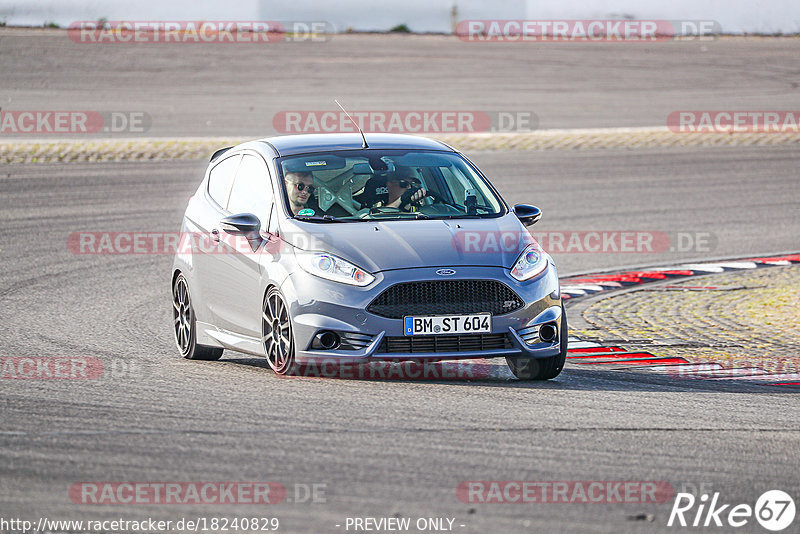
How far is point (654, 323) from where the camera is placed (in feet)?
42.1

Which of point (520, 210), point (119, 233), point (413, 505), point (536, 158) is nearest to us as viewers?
point (413, 505)

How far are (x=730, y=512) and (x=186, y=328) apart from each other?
5.97 metres

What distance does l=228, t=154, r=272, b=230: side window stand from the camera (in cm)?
1012

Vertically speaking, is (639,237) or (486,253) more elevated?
(486,253)

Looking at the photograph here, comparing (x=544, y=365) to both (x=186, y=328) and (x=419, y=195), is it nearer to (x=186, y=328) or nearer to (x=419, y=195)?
(x=419, y=195)

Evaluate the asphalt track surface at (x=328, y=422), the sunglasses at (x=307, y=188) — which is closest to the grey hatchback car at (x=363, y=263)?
the sunglasses at (x=307, y=188)

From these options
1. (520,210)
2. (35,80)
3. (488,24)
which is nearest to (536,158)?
(520,210)

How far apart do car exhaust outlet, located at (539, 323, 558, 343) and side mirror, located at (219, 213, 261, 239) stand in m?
2.18

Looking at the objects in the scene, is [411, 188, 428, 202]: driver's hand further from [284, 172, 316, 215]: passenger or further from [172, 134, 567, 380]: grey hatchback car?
[284, 172, 316, 215]: passenger

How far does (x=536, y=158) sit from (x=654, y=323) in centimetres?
1302

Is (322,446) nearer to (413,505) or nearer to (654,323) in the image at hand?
(413,505)

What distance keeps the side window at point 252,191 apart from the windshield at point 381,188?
19 cm

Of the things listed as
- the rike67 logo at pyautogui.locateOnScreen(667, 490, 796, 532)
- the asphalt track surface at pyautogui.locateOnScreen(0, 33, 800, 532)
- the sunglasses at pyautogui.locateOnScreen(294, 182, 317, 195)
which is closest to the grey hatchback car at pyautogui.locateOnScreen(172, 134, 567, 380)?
the sunglasses at pyautogui.locateOnScreen(294, 182, 317, 195)

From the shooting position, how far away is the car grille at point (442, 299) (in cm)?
896
